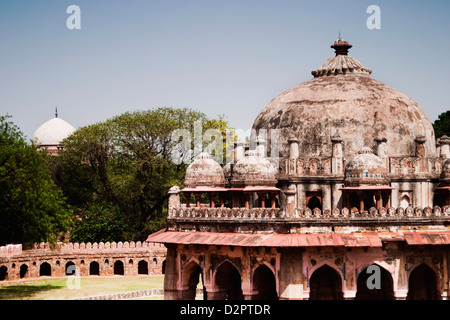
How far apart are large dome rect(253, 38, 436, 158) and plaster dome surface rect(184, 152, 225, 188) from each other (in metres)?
3.12

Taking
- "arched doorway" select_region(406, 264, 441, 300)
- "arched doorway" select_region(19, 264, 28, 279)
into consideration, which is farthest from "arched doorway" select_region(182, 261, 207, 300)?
"arched doorway" select_region(19, 264, 28, 279)

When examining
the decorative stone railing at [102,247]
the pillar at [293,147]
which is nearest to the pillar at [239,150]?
the pillar at [293,147]

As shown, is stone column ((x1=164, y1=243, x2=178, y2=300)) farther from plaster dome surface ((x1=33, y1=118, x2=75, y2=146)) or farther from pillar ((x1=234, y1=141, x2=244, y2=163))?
plaster dome surface ((x1=33, y1=118, x2=75, y2=146))

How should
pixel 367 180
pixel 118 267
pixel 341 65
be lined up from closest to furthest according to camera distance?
1. pixel 367 180
2. pixel 341 65
3. pixel 118 267

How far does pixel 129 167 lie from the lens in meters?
57.0

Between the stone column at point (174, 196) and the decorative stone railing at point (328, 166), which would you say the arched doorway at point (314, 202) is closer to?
the decorative stone railing at point (328, 166)

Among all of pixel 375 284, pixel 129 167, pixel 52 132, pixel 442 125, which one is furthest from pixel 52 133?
pixel 375 284

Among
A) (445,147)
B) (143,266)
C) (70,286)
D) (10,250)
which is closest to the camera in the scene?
(445,147)

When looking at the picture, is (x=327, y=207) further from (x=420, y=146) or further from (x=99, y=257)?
(x=99, y=257)

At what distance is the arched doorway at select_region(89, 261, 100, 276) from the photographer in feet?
175

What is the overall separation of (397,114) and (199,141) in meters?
23.5

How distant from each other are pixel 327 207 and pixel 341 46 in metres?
8.96

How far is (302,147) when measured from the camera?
3569cm

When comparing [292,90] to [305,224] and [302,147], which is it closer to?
[302,147]
